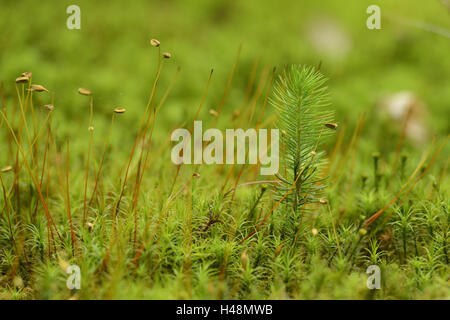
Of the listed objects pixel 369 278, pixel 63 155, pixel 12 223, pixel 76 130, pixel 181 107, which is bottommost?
pixel 369 278

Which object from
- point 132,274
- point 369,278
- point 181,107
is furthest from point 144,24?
point 369,278

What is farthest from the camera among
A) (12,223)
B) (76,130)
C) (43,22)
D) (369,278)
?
(43,22)

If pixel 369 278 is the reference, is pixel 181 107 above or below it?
above

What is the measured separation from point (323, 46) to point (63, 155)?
1972 millimetres

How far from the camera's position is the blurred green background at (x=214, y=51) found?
87.5 inches

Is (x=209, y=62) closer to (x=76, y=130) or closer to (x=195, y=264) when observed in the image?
(x=76, y=130)

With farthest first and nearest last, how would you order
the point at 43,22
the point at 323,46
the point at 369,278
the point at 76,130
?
the point at 323,46 → the point at 43,22 → the point at 76,130 → the point at 369,278

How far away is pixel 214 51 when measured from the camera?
2.72 metres

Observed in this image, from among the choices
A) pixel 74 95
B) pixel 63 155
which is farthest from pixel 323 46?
pixel 63 155

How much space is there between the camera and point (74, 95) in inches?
84.1

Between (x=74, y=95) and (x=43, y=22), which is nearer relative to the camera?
(x=74, y=95)

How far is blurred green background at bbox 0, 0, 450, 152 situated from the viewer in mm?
2223

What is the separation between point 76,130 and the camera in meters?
1.93

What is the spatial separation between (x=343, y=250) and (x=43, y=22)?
2352 millimetres
